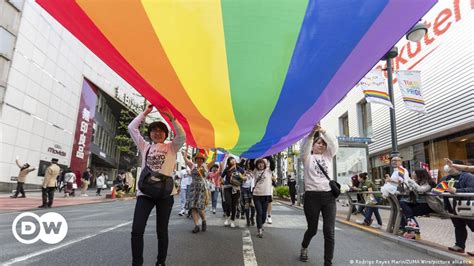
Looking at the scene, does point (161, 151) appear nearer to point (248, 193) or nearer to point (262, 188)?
point (262, 188)

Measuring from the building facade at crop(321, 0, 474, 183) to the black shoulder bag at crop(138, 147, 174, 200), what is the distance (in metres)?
A: 10.4

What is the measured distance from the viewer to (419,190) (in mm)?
5371

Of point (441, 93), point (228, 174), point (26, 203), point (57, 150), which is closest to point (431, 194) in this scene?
point (228, 174)

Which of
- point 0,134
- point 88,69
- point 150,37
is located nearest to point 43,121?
point 0,134

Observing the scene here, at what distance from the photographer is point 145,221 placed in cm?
322

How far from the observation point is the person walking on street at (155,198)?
3.16 m

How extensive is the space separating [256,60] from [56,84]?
26270 millimetres

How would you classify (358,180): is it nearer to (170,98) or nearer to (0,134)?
(170,98)

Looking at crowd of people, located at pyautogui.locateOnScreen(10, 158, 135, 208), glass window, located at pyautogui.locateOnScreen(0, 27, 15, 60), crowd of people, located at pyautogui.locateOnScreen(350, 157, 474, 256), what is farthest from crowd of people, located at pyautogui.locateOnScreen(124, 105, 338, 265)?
glass window, located at pyautogui.locateOnScreen(0, 27, 15, 60)

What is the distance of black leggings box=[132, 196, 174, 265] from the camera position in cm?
314

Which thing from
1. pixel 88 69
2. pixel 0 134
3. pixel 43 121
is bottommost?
pixel 0 134

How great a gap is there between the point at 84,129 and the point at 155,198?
3012 cm

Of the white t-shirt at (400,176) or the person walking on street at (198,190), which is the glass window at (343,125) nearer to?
the white t-shirt at (400,176)

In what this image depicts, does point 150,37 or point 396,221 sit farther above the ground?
point 150,37
